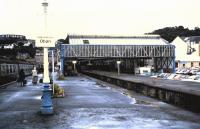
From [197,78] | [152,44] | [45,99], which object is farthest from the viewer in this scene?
[152,44]

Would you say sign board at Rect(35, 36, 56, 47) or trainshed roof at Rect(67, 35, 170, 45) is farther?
trainshed roof at Rect(67, 35, 170, 45)

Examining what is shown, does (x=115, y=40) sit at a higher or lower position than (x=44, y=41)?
higher

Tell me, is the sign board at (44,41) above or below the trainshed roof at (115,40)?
below

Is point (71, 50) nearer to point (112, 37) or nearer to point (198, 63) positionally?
point (112, 37)

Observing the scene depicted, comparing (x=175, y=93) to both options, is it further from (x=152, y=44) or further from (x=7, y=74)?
(x=152, y=44)

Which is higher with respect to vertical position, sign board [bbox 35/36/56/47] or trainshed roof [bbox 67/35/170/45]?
trainshed roof [bbox 67/35/170/45]

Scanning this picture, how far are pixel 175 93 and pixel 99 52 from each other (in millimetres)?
82405

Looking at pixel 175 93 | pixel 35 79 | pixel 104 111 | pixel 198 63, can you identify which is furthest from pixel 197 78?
pixel 198 63

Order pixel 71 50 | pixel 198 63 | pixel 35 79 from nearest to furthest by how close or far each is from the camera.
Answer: pixel 35 79, pixel 71 50, pixel 198 63

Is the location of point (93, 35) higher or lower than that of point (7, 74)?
higher

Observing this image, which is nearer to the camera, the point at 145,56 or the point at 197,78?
the point at 197,78

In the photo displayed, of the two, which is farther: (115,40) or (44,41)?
(115,40)

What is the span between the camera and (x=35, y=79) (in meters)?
44.2

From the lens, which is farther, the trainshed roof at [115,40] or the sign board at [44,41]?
the trainshed roof at [115,40]
